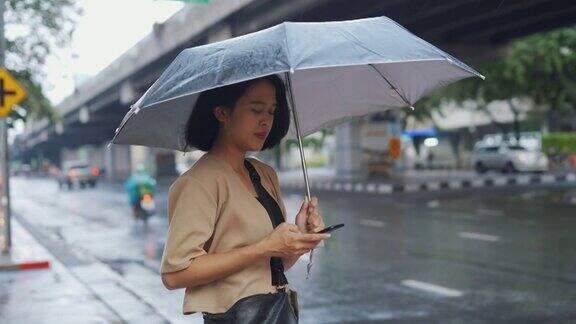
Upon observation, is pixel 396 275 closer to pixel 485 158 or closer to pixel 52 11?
pixel 52 11

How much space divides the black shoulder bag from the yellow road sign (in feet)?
27.8

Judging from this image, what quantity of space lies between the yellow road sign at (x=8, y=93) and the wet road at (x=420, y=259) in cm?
237

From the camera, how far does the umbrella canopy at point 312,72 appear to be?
234 cm

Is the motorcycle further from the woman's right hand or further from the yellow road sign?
the woman's right hand

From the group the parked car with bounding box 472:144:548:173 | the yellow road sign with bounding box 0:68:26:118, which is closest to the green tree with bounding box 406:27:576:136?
the parked car with bounding box 472:144:548:173

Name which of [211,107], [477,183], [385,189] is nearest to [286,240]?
[211,107]

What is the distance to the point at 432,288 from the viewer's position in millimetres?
8047

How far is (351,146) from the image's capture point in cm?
3509

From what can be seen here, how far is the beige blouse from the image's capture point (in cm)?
221

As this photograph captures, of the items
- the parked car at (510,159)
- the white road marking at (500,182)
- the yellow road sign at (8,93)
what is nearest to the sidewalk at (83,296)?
the yellow road sign at (8,93)

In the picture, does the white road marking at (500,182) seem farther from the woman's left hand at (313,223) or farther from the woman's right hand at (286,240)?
the woman's right hand at (286,240)

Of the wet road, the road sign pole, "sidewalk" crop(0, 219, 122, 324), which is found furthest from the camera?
the road sign pole

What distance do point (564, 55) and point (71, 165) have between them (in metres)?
31.7

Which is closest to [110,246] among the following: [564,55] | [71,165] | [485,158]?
[564,55]
